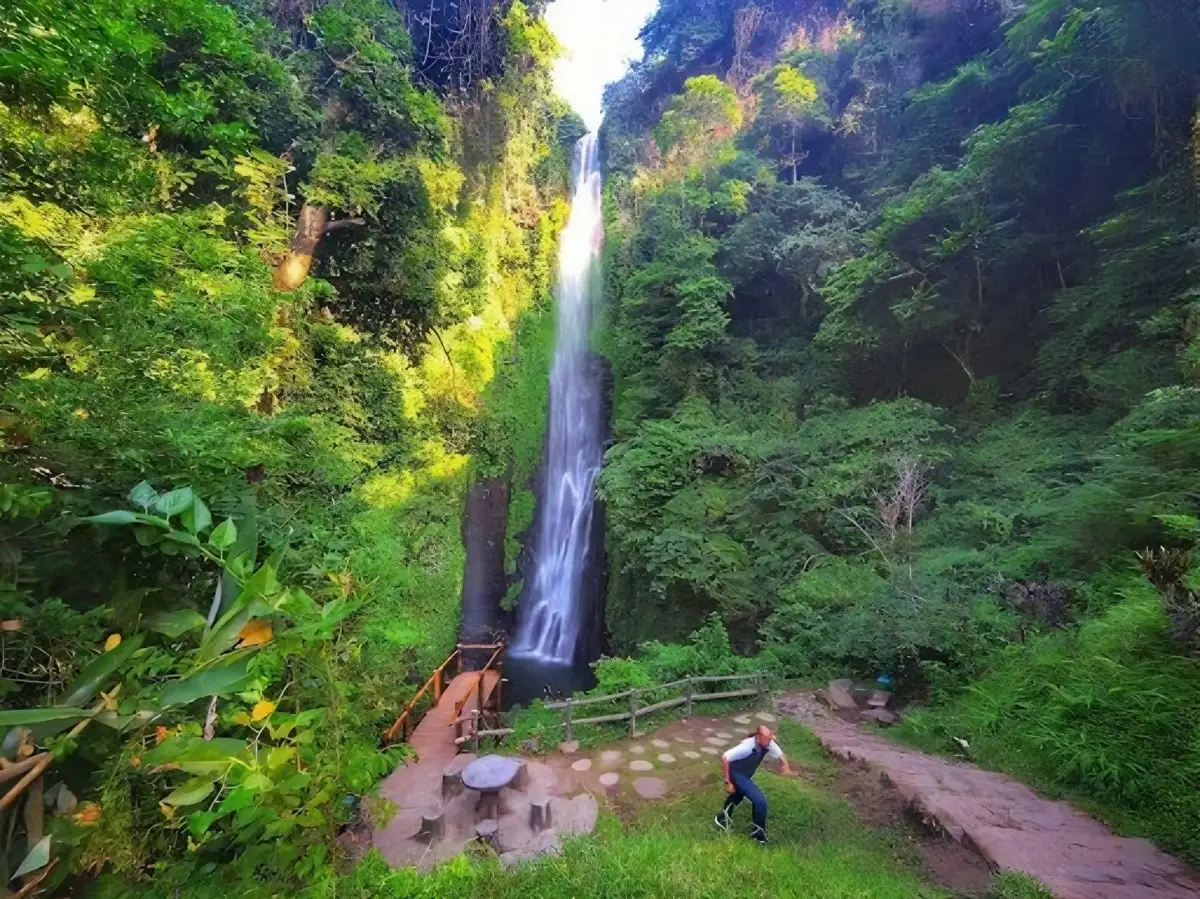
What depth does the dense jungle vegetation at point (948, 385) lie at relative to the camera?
18.1 feet

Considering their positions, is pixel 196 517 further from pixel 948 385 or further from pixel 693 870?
pixel 948 385

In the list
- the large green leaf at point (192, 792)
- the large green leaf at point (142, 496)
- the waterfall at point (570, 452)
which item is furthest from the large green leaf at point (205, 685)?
the waterfall at point (570, 452)

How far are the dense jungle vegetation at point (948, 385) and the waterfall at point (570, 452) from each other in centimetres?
168

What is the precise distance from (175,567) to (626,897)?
2.70 m

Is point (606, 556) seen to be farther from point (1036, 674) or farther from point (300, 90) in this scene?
point (300, 90)

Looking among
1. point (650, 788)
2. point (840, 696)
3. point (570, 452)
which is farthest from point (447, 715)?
point (570, 452)

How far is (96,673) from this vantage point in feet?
4.05

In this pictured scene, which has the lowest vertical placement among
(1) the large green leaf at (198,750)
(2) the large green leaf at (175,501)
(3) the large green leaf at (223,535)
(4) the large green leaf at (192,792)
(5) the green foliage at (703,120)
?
(4) the large green leaf at (192,792)

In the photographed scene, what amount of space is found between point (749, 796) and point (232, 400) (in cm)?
596

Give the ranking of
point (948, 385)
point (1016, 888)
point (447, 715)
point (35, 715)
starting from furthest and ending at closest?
point (948, 385)
point (447, 715)
point (1016, 888)
point (35, 715)

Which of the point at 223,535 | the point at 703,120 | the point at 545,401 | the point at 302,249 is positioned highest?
the point at 703,120

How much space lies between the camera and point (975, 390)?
36.7 ft

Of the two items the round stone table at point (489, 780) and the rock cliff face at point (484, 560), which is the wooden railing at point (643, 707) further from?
the rock cliff face at point (484, 560)

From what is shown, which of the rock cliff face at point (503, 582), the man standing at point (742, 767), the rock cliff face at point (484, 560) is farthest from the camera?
the rock cliff face at point (484, 560)
